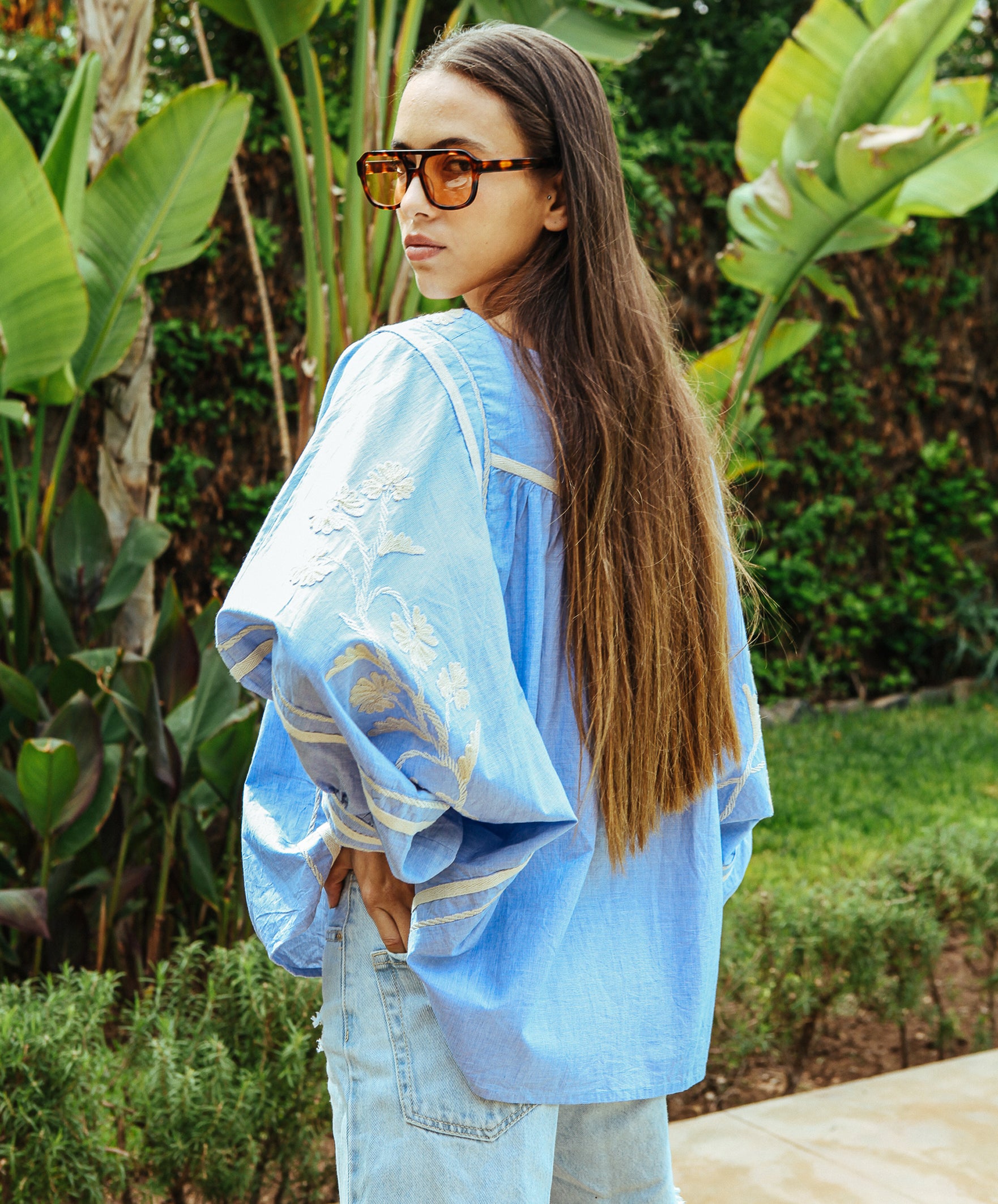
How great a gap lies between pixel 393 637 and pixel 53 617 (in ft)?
8.25

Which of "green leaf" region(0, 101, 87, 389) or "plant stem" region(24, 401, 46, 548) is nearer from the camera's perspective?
"green leaf" region(0, 101, 87, 389)

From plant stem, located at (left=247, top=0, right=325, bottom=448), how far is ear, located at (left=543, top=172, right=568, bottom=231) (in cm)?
209

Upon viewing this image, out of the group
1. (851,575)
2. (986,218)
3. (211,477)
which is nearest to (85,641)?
(211,477)

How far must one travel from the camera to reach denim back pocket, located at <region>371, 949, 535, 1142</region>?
1032mm

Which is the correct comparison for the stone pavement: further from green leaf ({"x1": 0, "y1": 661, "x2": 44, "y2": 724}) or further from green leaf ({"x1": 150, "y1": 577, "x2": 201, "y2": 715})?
green leaf ({"x1": 0, "y1": 661, "x2": 44, "y2": 724})

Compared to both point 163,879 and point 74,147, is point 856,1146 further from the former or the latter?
point 74,147

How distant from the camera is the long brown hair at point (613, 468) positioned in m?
1.10

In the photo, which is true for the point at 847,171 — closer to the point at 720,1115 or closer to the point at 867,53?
the point at 867,53

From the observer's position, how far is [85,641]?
346 centimetres

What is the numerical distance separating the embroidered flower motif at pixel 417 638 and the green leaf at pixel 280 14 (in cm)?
282

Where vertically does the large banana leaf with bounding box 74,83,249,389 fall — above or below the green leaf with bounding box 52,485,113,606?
above

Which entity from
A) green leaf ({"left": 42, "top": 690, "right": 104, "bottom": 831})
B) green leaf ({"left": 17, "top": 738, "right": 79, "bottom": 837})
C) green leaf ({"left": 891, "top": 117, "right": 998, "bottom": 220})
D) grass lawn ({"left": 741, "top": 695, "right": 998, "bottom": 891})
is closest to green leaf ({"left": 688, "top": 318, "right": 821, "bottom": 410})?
green leaf ({"left": 891, "top": 117, "right": 998, "bottom": 220})

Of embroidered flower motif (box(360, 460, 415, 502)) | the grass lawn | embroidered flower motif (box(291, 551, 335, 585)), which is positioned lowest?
the grass lawn

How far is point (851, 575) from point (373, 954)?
262 inches
